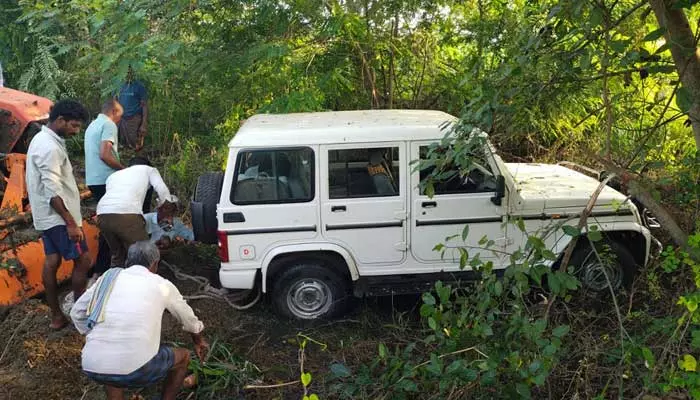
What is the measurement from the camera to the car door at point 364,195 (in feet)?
16.5

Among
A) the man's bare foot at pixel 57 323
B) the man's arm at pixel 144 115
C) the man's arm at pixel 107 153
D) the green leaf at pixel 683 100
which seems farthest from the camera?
the man's arm at pixel 144 115

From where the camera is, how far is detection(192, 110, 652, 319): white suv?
197 inches

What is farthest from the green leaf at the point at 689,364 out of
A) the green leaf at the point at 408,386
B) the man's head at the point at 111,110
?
the man's head at the point at 111,110

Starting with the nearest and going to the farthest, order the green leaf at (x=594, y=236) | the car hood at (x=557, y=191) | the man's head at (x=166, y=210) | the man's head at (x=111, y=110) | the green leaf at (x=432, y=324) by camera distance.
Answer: the green leaf at (x=594, y=236)
the green leaf at (x=432, y=324)
the car hood at (x=557, y=191)
the man's head at (x=166, y=210)
the man's head at (x=111, y=110)

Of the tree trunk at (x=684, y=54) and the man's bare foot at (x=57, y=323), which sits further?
the man's bare foot at (x=57, y=323)

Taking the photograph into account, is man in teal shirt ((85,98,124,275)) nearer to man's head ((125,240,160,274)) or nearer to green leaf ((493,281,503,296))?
man's head ((125,240,160,274))

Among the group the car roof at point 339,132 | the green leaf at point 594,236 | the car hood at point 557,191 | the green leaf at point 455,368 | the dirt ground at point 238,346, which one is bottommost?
the dirt ground at point 238,346

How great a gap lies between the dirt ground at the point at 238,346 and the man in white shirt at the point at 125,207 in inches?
29.8

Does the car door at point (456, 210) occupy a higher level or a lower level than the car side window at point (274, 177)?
lower

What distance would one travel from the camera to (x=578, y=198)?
516 cm

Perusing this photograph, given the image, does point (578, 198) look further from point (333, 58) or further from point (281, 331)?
point (333, 58)

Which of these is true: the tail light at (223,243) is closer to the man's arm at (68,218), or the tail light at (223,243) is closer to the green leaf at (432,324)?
the man's arm at (68,218)

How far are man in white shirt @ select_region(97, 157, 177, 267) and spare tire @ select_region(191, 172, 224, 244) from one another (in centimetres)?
38

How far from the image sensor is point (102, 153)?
577cm
